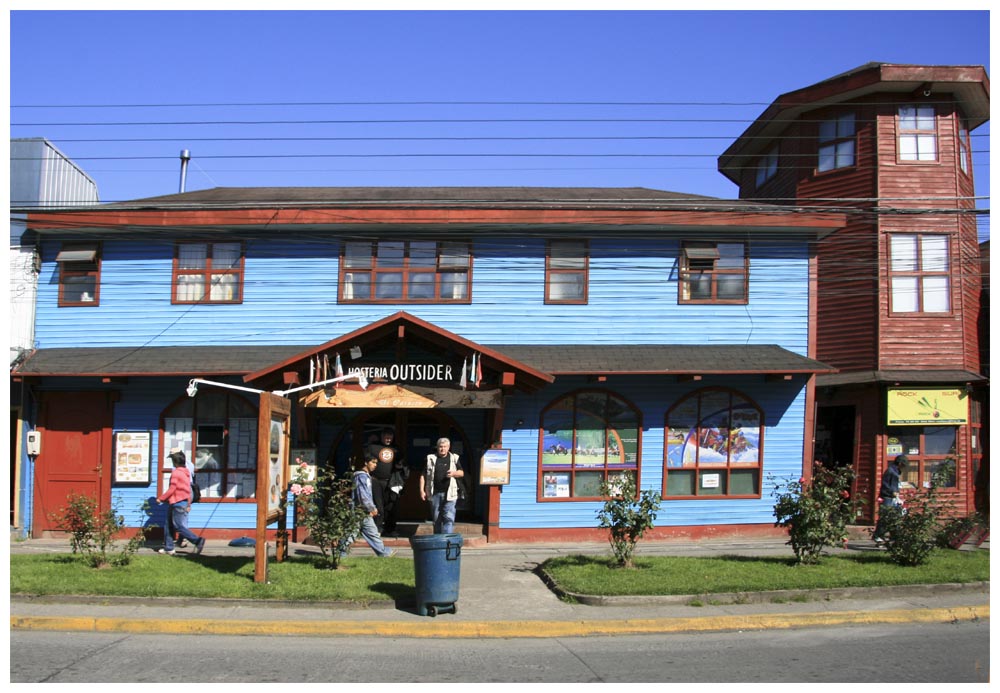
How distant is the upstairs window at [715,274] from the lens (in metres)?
17.9

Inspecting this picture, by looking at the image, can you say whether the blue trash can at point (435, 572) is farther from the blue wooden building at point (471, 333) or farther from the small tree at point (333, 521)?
the blue wooden building at point (471, 333)

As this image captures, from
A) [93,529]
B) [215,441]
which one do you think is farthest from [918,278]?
[93,529]

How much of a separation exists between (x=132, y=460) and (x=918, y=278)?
1581 cm

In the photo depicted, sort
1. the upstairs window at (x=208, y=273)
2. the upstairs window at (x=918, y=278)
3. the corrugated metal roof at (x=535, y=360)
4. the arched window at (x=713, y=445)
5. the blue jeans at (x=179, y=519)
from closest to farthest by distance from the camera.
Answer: the blue jeans at (x=179, y=519), the corrugated metal roof at (x=535, y=360), the arched window at (x=713, y=445), the upstairs window at (x=208, y=273), the upstairs window at (x=918, y=278)

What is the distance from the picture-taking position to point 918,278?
63.7 feet

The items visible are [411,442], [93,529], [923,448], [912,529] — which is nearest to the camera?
[93,529]

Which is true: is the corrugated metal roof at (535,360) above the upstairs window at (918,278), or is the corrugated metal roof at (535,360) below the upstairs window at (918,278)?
below

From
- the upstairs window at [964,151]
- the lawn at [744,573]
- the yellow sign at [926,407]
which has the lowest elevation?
the lawn at [744,573]

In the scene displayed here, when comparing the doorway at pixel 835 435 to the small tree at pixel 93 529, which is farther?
the doorway at pixel 835 435

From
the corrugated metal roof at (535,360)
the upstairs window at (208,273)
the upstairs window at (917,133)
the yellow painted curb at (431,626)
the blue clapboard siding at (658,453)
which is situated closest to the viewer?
the yellow painted curb at (431,626)

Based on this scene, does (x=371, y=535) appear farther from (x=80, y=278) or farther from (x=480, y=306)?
(x=80, y=278)

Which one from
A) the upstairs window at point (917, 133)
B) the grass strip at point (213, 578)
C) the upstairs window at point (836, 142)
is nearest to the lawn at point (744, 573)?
the grass strip at point (213, 578)

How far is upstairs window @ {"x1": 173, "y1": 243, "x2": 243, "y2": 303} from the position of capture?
1775cm

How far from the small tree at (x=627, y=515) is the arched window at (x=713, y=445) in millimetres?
4388
